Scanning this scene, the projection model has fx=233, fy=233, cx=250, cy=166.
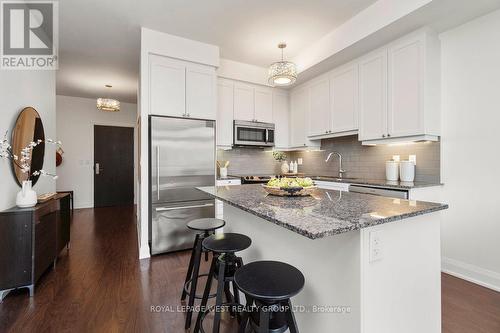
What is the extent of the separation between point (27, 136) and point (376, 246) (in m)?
3.22

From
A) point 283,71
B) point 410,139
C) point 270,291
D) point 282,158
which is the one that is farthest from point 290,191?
point 282,158

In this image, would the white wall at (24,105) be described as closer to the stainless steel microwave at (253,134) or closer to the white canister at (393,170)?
the stainless steel microwave at (253,134)

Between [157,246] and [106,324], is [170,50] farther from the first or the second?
[106,324]

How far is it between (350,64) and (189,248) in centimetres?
342

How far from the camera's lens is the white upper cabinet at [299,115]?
4194mm

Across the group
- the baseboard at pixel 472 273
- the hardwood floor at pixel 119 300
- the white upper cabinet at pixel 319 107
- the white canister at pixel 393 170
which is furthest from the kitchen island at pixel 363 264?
the white upper cabinet at pixel 319 107

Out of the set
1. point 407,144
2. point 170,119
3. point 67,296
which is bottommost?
point 67,296

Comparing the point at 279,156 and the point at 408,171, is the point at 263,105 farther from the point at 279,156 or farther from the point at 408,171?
the point at 408,171

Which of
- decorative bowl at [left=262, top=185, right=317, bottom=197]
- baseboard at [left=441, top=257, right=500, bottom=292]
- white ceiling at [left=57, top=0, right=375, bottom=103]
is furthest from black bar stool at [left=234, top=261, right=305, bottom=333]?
white ceiling at [left=57, top=0, right=375, bottom=103]

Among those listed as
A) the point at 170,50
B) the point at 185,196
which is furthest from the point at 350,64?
the point at 185,196

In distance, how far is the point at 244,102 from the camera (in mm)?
4145

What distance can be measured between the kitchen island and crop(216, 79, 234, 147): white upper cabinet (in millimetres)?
2669

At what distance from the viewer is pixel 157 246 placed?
2961mm

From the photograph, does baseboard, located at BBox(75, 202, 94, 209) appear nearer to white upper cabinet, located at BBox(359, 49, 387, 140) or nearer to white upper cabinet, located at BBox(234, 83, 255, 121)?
white upper cabinet, located at BBox(234, 83, 255, 121)
